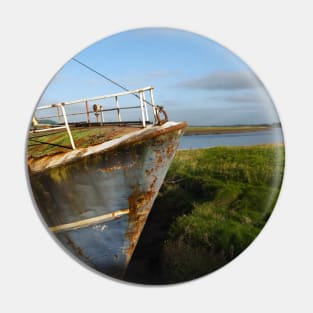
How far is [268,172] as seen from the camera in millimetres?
3451

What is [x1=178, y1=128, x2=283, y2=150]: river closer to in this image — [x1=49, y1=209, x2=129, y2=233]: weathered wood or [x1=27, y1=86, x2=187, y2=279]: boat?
[x1=27, y1=86, x2=187, y2=279]: boat

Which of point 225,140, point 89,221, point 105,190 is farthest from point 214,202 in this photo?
point 89,221

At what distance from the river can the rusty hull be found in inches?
3.8

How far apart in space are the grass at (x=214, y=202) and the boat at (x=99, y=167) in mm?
204

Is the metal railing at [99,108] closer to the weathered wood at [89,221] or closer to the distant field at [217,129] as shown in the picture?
the distant field at [217,129]

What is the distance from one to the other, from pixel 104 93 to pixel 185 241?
1391mm

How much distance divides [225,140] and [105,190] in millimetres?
1064

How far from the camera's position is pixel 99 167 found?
132 inches

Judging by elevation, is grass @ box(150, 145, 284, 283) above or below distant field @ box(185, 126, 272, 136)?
below

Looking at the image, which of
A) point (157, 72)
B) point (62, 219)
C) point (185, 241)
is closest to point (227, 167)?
point (185, 241)

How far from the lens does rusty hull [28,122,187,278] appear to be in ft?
10.9

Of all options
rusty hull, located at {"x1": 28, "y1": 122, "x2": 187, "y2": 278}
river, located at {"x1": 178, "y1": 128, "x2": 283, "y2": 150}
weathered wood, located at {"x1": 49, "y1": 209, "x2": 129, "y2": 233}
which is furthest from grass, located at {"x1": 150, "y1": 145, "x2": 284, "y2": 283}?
weathered wood, located at {"x1": 49, "y1": 209, "x2": 129, "y2": 233}

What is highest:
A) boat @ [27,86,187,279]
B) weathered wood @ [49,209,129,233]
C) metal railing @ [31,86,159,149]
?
metal railing @ [31,86,159,149]

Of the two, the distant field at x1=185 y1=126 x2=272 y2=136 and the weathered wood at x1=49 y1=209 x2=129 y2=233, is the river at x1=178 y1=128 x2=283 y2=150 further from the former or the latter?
the weathered wood at x1=49 y1=209 x2=129 y2=233
